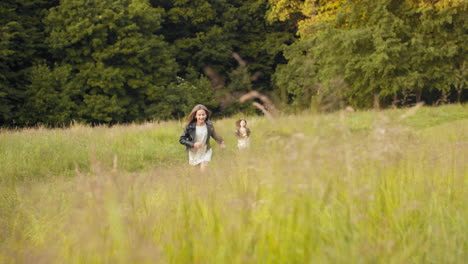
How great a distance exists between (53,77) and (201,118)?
2264cm

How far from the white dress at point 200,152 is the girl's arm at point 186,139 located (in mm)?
159

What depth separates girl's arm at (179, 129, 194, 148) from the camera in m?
8.56

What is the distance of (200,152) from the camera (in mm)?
8672

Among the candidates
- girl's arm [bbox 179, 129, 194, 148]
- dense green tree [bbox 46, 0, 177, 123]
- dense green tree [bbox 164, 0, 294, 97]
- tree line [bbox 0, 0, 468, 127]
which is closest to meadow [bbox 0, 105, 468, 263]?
girl's arm [bbox 179, 129, 194, 148]

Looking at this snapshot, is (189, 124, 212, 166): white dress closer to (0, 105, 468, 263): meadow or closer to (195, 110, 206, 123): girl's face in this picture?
(195, 110, 206, 123): girl's face

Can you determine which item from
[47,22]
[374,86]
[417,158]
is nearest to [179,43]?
[47,22]

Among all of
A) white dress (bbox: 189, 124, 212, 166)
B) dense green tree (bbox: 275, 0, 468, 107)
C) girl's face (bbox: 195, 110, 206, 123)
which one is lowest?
white dress (bbox: 189, 124, 212, 166)

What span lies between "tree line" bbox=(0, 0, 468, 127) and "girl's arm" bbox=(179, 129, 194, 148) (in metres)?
13.8

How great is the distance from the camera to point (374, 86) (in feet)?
86.6

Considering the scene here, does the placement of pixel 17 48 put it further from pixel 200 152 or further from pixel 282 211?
pixel 282 211

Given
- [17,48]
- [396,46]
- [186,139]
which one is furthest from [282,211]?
[17,48]

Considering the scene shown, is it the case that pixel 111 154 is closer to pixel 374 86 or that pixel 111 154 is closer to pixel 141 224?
pixel 141 224

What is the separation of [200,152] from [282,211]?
6226 mm

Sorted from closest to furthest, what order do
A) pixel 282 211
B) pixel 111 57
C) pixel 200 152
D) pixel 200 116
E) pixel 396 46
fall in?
pixel 282 211, pixel 200 152, pixel 200 116, pixel 396 46, pixel 111 57
